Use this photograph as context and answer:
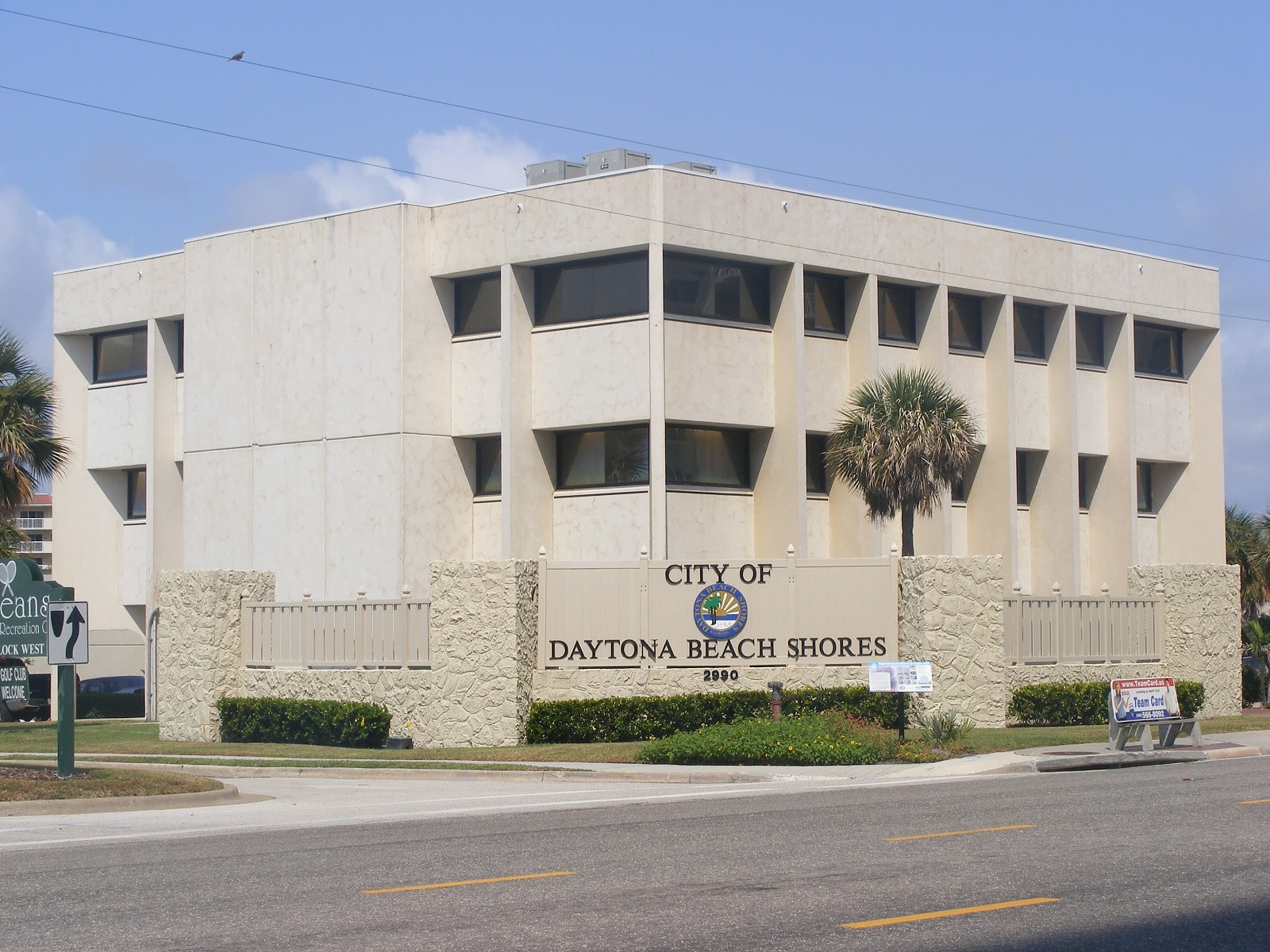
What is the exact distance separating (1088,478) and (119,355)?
28.0 meters

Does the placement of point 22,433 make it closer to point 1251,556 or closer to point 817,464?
point 817,464

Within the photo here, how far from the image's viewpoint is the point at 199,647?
30484 millimetres

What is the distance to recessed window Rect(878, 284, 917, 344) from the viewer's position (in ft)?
130

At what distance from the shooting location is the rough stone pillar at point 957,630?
28.3 meters

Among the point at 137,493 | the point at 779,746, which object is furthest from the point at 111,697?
the point at 779,746

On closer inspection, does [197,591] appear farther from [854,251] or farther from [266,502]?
[854,251]

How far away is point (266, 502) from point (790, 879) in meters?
30.2

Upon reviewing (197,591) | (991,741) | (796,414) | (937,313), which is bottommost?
(991,741)

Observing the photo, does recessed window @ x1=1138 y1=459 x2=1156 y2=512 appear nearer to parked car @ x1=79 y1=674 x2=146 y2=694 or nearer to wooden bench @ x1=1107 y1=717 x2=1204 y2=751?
wooden bench @ x1=1107 y1=717 x2=1204 y2=751

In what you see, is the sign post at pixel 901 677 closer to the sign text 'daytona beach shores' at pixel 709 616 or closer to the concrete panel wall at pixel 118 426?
the sign text 'daytona beach shores' at pixel 709 616

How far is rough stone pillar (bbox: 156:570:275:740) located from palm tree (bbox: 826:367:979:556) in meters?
12.8

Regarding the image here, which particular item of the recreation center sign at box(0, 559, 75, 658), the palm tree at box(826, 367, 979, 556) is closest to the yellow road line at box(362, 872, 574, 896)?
the recreation center sign at box(0, 559, 75, 658)

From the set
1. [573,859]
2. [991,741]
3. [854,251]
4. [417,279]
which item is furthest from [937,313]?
[573,859]

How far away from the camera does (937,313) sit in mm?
39562
